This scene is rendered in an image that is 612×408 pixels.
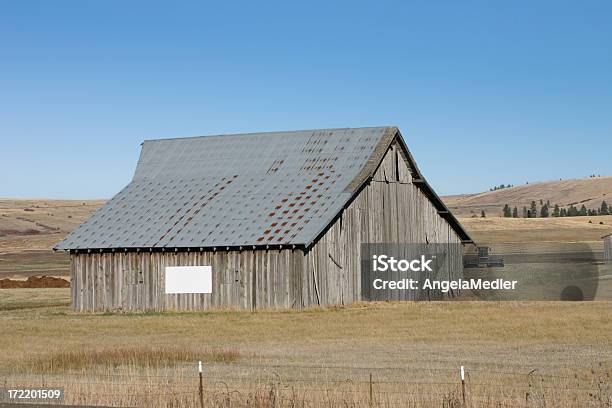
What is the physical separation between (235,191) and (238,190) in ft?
0.50

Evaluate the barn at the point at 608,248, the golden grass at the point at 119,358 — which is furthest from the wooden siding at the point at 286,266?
the barn at the point at 608,248

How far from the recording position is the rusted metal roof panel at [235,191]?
49031 mm

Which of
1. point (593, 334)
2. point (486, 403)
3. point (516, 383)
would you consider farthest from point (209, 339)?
point (486, 403)

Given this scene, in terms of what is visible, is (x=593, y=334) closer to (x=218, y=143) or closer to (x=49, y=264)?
(x=218, y=143)

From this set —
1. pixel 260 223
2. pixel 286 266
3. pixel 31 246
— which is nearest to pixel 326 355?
pixel 286 266

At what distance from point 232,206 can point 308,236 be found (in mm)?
6111

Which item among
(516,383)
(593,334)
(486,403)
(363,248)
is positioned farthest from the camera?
(363,248)

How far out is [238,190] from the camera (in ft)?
176

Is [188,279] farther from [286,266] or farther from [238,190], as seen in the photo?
[238,190]

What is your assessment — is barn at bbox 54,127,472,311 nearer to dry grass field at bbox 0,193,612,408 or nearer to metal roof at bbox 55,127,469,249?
metal roof at bbox 55,127,469,249

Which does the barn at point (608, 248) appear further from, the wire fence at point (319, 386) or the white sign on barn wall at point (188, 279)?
the wire fence at point (319, 386)

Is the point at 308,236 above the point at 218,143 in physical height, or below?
below

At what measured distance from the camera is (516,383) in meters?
22.2

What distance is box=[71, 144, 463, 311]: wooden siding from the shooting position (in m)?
48.0
